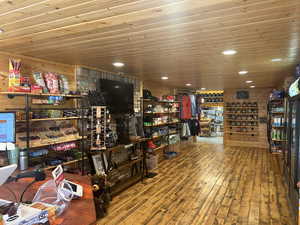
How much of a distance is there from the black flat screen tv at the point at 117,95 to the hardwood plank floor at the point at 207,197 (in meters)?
1.64

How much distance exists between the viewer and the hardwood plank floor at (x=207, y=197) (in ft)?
9.57

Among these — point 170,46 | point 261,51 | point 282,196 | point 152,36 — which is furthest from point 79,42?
point 282,196

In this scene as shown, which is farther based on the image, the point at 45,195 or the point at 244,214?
the point at 244,214

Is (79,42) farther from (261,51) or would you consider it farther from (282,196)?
(282,196)

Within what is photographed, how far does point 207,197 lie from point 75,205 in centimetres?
281

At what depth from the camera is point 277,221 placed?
9.35 feet

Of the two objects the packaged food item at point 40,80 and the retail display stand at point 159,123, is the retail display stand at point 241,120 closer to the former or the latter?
the retail display stand at point 159,123

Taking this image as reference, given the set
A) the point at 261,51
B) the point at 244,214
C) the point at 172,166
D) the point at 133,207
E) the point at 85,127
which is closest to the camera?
the point at 261,51

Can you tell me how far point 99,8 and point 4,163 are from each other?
217cm

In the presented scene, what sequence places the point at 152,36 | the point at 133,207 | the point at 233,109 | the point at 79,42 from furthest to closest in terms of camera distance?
the point at 233,109
the point at 133,207
the point at 79,42
the point at 152,36

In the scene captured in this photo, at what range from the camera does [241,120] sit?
27.5 feet

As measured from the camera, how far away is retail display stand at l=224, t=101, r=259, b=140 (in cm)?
822

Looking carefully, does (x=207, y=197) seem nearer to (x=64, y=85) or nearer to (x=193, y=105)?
(x=64, y=85)

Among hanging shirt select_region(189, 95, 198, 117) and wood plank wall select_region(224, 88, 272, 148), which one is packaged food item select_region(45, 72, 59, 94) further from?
wood plank wall select_region(224, 88, 272, 148)
